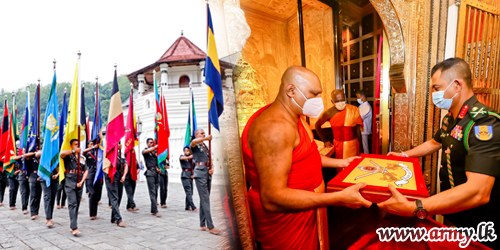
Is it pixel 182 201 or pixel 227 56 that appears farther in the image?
pixel 182 201

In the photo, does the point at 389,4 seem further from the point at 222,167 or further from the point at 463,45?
the point at 222,167

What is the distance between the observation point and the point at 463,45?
2.97 m

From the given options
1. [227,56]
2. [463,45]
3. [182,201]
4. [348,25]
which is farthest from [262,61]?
[182,201]

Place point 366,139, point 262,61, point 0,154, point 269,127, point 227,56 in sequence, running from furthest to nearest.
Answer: point 0,154
point 366,139
point 262,61
point 227,56
point 269,127

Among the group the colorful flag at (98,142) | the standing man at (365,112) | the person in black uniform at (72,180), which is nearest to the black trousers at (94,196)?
the colorful flag at (98,142)

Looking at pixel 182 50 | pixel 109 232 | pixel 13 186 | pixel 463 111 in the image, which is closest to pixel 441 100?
pixel 463 111

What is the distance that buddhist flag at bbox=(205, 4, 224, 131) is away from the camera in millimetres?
1768

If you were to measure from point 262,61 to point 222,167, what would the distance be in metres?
0.80

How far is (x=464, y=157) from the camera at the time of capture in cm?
193

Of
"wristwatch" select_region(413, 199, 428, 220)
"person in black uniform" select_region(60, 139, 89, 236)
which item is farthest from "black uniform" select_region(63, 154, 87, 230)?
"wristwatch" select_region(413, 199, 428, 220)

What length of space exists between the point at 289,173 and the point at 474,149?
132 cm

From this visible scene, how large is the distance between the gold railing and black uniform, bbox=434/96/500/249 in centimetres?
140

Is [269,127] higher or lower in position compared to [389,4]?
lower

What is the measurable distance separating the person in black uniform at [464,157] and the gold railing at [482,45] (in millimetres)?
1355
